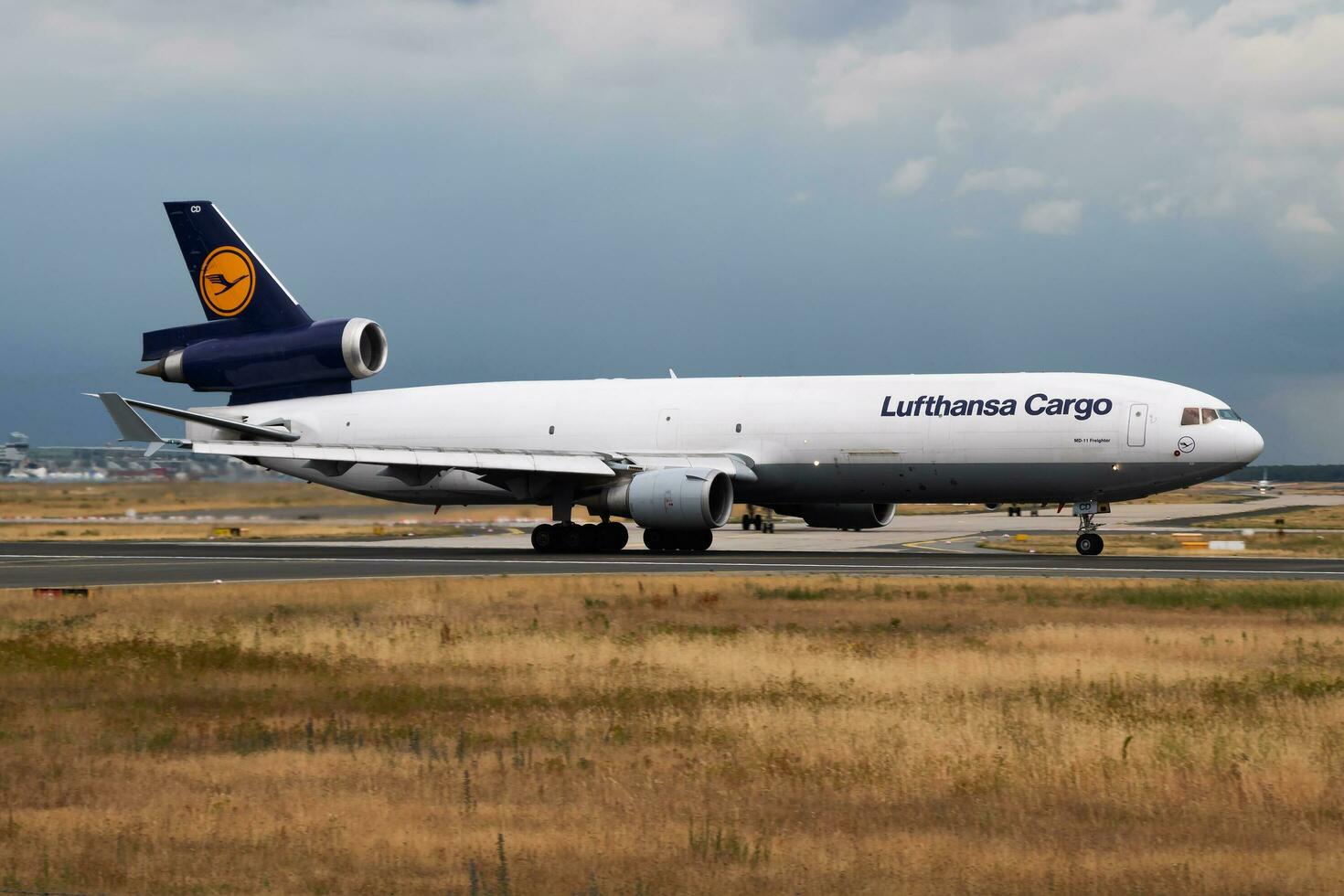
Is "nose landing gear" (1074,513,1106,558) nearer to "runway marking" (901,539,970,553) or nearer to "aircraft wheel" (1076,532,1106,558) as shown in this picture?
"aircraft wheel" (1076,532,1106,558)

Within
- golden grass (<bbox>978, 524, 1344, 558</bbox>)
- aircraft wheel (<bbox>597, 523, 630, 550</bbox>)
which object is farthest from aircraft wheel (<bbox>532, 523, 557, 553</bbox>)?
golden grass (<bbox>978, 524, 1344, 558</bbox>)

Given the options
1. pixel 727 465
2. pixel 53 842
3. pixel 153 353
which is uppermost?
pixel 153 353

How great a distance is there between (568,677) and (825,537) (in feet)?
129

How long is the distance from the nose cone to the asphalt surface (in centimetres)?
243

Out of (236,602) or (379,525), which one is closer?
(236,602)

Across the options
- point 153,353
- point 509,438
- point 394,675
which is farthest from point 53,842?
point 153,353

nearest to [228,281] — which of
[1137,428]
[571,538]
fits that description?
[571,538]

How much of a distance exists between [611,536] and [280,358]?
12.1m

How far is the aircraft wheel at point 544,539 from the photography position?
3975 centimetres

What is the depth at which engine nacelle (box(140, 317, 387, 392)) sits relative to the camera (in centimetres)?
4419

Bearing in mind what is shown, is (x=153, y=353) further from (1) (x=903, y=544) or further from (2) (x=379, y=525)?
(1) (x=903, y=544)

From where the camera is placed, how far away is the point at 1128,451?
34969 mm

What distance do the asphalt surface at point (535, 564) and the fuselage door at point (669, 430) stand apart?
9.56ft

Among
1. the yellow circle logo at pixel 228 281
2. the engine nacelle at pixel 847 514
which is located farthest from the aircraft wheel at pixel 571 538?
the yellow circle logo at pixel 228 281
